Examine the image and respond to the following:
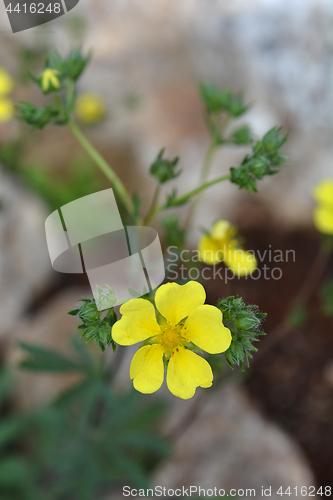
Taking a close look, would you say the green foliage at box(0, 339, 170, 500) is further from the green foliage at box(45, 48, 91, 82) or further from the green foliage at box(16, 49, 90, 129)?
the green foliage at box(45, 48, 91, 82)

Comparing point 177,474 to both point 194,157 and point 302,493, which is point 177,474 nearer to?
point 302,493

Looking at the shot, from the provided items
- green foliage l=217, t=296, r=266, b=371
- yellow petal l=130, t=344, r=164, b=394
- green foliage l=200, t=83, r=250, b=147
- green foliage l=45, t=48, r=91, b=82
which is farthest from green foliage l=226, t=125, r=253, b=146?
yellow petal l=130, t=344, r=164, b=394

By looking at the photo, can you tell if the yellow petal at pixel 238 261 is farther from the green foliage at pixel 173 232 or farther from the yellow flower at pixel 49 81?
the yellow flower at pixel 49 81

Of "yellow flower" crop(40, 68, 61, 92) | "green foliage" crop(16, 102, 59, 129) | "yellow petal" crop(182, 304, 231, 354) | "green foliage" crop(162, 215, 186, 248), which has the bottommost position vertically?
"green foliage" crop(162, 215, 186, 248)

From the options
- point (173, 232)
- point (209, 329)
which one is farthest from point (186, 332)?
point (173, 232)

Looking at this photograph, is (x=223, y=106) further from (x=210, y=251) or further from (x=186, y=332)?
(x=186, y=332)

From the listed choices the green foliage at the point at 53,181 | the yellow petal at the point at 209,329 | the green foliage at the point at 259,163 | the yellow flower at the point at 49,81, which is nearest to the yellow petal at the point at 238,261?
the green foliage at the point at 259,163
